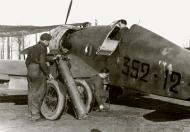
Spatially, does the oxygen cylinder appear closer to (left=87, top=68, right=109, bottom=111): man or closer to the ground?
the ground

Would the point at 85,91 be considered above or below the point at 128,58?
below

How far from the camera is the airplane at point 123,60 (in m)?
7.15

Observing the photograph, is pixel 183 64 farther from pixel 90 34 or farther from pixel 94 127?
pixel 90 34

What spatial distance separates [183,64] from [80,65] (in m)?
3.50

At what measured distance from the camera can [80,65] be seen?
9555mm

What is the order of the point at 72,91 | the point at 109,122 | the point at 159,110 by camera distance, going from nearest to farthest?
1. the point at 109,122
2. the point at 72,91
3. the point at 159,110

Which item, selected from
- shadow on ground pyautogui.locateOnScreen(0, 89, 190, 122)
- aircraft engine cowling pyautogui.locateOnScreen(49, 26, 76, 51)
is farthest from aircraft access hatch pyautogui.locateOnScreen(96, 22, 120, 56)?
shadow on ground pyautogui.locateOnScreen(0, 89, 190, 122)

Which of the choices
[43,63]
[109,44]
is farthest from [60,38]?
[43,63]

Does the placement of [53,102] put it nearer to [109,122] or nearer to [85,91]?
[85,91]

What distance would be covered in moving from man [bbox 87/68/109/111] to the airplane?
0.16 meters

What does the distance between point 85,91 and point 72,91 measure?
78 cm

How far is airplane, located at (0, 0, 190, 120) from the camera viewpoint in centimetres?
715

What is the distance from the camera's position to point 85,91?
335 inches

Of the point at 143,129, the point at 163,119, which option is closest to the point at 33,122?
the point at 143,129
